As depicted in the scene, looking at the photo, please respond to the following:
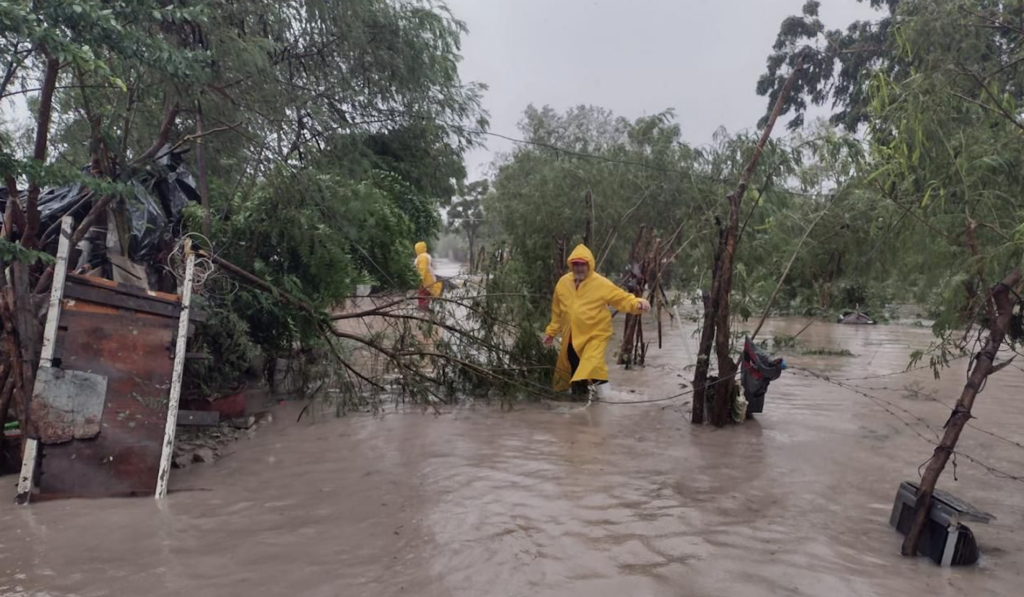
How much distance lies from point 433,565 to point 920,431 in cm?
526

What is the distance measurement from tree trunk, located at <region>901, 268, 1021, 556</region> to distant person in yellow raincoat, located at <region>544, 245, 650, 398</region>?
3615mm

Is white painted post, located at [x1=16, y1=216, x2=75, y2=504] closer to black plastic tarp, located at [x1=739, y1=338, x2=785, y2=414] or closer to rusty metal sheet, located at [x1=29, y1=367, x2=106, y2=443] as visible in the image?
rusty metal sheet, located at [x1=29, y1=367, x2=106, y2=443]

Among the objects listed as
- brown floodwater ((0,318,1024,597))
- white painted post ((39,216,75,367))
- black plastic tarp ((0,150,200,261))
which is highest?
black plastic tarp ((0,150,200,261))

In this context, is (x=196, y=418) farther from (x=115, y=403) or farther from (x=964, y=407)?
(x=964, y=407)

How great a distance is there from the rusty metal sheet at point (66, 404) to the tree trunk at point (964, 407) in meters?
4.93

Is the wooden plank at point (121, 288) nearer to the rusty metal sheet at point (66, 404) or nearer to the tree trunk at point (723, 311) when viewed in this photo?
the rusty metal sheet at point (66, 404)

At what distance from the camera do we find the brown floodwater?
395cm

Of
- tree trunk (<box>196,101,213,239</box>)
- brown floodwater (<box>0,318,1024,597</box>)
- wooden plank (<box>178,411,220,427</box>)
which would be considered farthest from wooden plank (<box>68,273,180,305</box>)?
tree trunk (<box>196,101,213,239</box>)

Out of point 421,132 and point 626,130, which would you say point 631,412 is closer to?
point 421,132

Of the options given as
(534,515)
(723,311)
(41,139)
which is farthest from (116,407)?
(723,311)

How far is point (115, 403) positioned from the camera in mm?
5051

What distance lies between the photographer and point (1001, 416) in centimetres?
791

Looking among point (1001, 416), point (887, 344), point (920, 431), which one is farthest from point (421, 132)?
point (887, 344)

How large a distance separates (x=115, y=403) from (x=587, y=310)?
4.36 m
